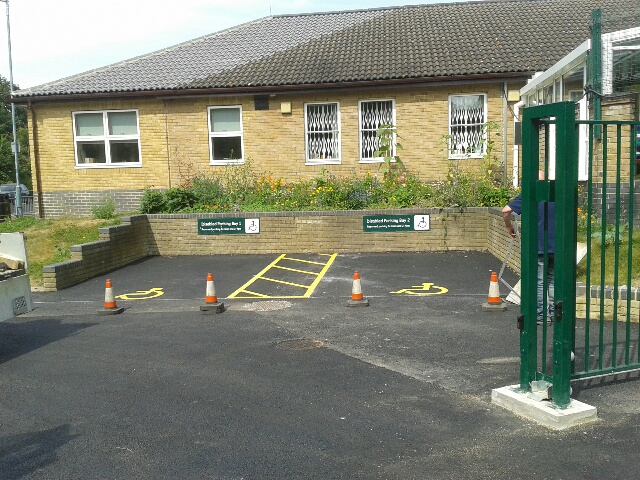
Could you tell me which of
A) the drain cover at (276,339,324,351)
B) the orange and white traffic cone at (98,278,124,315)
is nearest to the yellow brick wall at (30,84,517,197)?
the orange and white traffic cone at (98,278,124,315)

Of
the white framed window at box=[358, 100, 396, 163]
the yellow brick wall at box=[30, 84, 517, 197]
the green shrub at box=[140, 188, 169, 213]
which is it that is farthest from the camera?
the white framed window at box=[358, 100, 396, 163]

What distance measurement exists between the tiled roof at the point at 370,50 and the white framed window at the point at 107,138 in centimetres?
92

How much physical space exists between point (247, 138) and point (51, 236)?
6673 millimetres

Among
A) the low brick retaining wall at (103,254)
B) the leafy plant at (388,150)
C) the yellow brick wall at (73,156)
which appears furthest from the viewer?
the yellow brick wall at (73,156)

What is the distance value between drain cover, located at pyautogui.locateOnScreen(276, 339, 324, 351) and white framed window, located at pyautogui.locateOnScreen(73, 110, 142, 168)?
47.9 feet

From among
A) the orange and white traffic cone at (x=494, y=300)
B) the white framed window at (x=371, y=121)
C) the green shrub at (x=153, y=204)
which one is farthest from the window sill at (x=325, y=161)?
the orange and white traffic cone at (x=494, y=300)

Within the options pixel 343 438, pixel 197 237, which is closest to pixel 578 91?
pixel 197 237

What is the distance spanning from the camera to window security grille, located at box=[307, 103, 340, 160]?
20.3m

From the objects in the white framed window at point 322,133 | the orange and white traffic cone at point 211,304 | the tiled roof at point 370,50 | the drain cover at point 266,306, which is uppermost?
the tiled roof at point 370,50

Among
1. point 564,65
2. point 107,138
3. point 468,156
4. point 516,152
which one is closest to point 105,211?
point 107,138

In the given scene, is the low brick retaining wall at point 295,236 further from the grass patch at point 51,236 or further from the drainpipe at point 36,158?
the drainpipe at point 36,158

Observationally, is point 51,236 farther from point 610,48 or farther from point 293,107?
point 610,48

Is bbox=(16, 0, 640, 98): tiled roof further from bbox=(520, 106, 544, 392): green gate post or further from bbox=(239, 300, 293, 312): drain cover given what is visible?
bbox=(520, 106, 544, 392): green gate post

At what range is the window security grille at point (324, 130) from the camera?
797 inches
